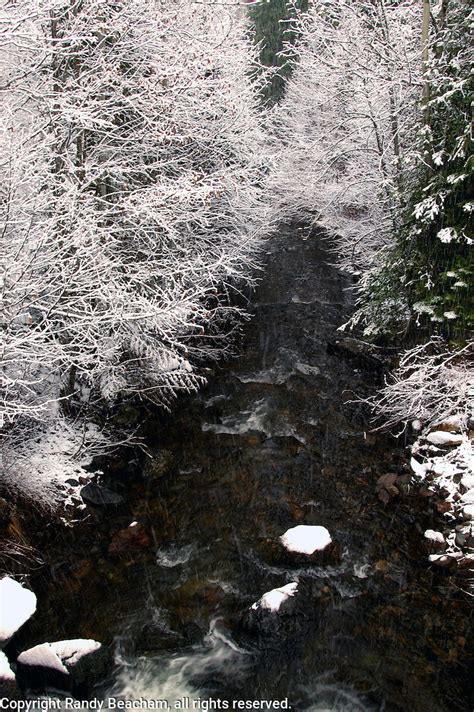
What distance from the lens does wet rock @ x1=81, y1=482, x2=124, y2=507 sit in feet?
26.3

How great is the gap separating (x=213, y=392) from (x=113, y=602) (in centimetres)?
576

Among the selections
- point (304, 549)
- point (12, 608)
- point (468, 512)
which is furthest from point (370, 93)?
point (12, 608)

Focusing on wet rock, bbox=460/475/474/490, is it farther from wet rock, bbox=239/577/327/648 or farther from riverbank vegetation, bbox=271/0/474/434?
wet rock, bbox=239/577/327/648

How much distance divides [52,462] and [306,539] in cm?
435

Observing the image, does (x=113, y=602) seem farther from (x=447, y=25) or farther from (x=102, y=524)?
(x=447, y=25)

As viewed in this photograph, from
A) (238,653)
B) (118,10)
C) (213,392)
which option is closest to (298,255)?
(213,392)

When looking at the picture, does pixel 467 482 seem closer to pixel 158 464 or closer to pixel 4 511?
pixel 158 464

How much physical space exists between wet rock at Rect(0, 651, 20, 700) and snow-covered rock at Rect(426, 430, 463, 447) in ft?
23.2

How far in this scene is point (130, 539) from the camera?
24.4ft

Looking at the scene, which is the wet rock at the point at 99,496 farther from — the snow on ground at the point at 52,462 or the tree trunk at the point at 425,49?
the tree trunk at the point at 425,49

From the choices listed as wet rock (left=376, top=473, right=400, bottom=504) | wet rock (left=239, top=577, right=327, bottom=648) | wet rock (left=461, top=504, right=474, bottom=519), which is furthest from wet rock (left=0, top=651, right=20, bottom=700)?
wet rock (left=461, top=504, right=474, bottom=519)

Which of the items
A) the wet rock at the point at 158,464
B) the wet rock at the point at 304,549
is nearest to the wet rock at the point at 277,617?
the wet rock at the point at 304,549

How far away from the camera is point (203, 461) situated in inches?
369

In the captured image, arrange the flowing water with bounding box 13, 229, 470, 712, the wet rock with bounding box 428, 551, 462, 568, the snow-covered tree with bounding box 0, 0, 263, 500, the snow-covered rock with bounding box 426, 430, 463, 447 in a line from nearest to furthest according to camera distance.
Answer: the flowing water with bounding box 13, 229, 470, 712, the snow-covered tree with bounding box 0, 0, 263, 500, the wet rock with bounding box 428, 551, 462, 568, the snow-covered rock with bounding box 426, 430, 463, 447
